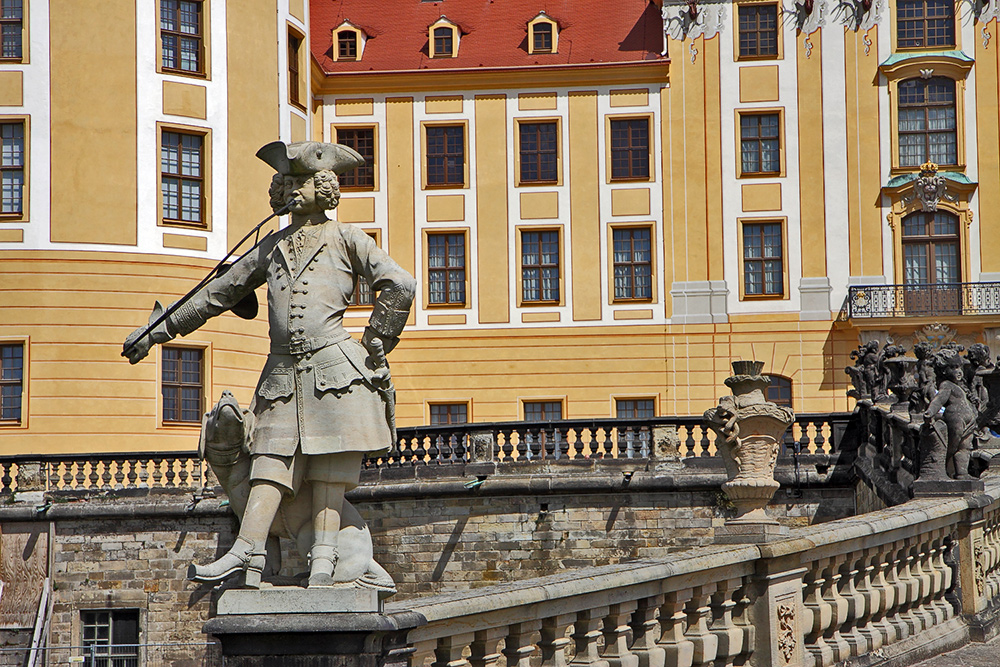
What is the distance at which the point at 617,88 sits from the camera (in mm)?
34156

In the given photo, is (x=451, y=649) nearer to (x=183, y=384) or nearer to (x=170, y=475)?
(x=170, y=475)

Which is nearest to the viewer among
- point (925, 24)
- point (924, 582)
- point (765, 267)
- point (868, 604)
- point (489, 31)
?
point (868, 604)

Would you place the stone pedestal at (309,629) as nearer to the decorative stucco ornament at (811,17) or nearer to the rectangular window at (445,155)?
the rectangular window at (445,155)

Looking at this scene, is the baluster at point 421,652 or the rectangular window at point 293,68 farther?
the rectangular window at point 293,68

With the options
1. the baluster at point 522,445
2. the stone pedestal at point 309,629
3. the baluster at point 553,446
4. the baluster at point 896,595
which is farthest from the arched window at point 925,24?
the stone pedestal at point 309,629

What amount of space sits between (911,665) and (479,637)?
4226 millimetres

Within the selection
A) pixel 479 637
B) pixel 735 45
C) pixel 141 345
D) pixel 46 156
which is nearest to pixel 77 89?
pixel 46 156

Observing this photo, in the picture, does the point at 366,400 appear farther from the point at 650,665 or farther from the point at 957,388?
the point at 957,388

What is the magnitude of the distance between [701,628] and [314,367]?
259 centimetres

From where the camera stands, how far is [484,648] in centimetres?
617

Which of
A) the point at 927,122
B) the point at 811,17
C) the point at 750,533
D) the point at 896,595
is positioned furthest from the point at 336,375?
the point at 811,17

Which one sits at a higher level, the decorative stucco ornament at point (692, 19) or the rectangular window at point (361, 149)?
the decorative stucco ornament at point (692, 19)

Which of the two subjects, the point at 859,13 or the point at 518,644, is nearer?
the point at 518,644

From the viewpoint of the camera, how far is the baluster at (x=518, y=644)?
6363mm
